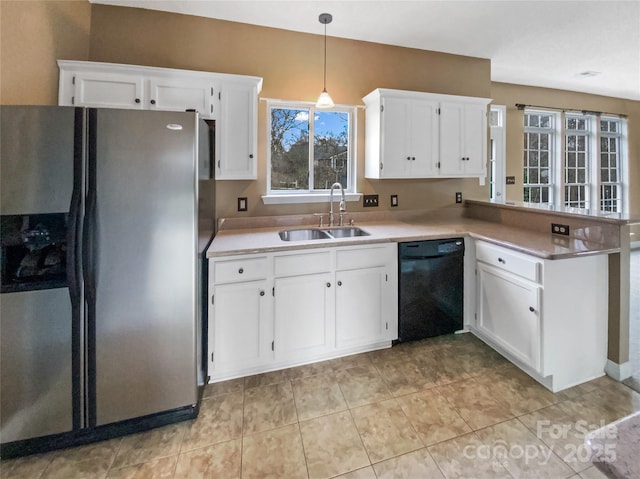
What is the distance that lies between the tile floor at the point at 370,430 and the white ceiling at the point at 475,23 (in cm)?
279

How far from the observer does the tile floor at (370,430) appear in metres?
1.48

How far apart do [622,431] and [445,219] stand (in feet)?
9.78

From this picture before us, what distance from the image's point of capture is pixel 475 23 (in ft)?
9.06

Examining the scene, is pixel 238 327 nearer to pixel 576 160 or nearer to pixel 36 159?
pixel 36 159

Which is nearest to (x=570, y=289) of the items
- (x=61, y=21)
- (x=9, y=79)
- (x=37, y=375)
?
(x=37, y=375)

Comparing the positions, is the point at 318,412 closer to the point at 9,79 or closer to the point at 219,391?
the point at 219,391

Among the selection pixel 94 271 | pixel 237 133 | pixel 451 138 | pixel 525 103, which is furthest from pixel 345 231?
pixel 525 103

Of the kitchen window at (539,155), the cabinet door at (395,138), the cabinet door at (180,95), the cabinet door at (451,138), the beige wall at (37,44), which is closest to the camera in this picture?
the beige wall at (37,44)

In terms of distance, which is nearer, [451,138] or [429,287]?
[429,287]

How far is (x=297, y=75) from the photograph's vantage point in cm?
285

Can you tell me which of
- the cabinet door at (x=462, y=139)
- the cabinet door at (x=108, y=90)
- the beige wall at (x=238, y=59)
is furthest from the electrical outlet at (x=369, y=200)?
the cabinet door at (x=108, y=90)

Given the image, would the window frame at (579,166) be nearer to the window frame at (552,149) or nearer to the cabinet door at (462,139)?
the window frame at (552,149)

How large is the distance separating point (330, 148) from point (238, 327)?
189 cm

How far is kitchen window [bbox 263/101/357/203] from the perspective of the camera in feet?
9.46
